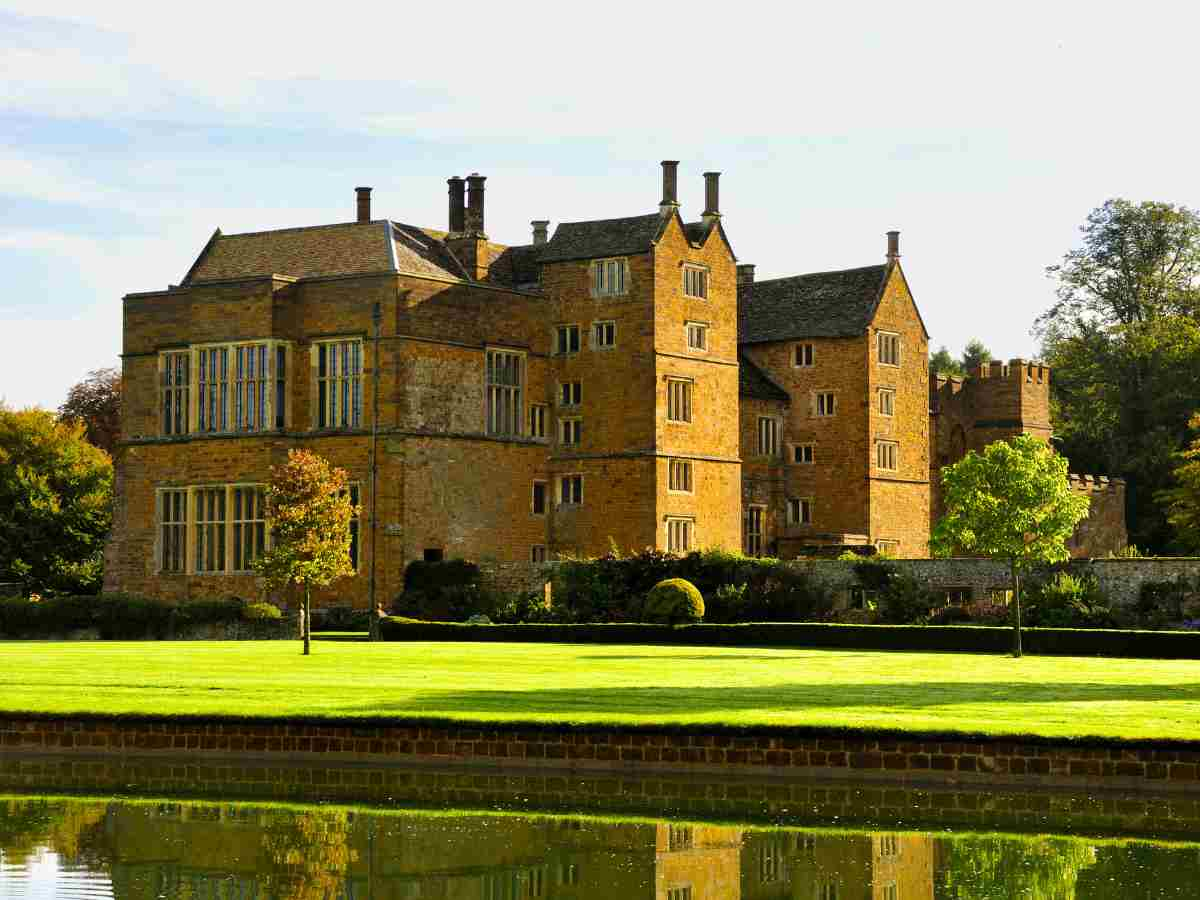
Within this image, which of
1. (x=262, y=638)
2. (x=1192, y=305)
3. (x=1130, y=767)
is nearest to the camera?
(x=1130, y=767)

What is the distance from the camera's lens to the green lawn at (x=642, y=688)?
25.1 metres

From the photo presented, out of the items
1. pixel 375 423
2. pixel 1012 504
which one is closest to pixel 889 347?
pixel 375 423

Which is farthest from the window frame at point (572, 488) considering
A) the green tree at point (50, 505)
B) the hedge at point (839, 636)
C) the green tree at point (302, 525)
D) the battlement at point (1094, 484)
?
the battlement at point (1094, 484)

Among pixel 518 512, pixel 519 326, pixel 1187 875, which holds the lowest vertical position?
pixel 1187 875

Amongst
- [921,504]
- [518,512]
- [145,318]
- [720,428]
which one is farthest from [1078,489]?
[145,318]

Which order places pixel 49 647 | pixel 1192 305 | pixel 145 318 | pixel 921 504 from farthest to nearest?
pixel 1192 305 → pixel 921 504 → pixel 145 318 → pixel 49 647

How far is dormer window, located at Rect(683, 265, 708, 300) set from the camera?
65.1 meters

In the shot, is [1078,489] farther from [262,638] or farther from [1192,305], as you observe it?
[262,638]

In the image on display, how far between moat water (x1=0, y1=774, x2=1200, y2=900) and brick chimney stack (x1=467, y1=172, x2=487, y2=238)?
4694 centimetres

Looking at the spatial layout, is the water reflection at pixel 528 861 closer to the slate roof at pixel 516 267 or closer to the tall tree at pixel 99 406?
the slate roof at pixel 516 267

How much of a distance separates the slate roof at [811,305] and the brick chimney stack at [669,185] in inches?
368

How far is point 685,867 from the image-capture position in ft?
57.9

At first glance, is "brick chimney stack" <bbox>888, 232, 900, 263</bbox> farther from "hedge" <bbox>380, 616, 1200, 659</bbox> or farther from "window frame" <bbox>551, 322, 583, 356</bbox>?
"hedge" <bbox>380, 616, 1200, 659</bbox>

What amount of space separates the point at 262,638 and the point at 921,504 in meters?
28.6
